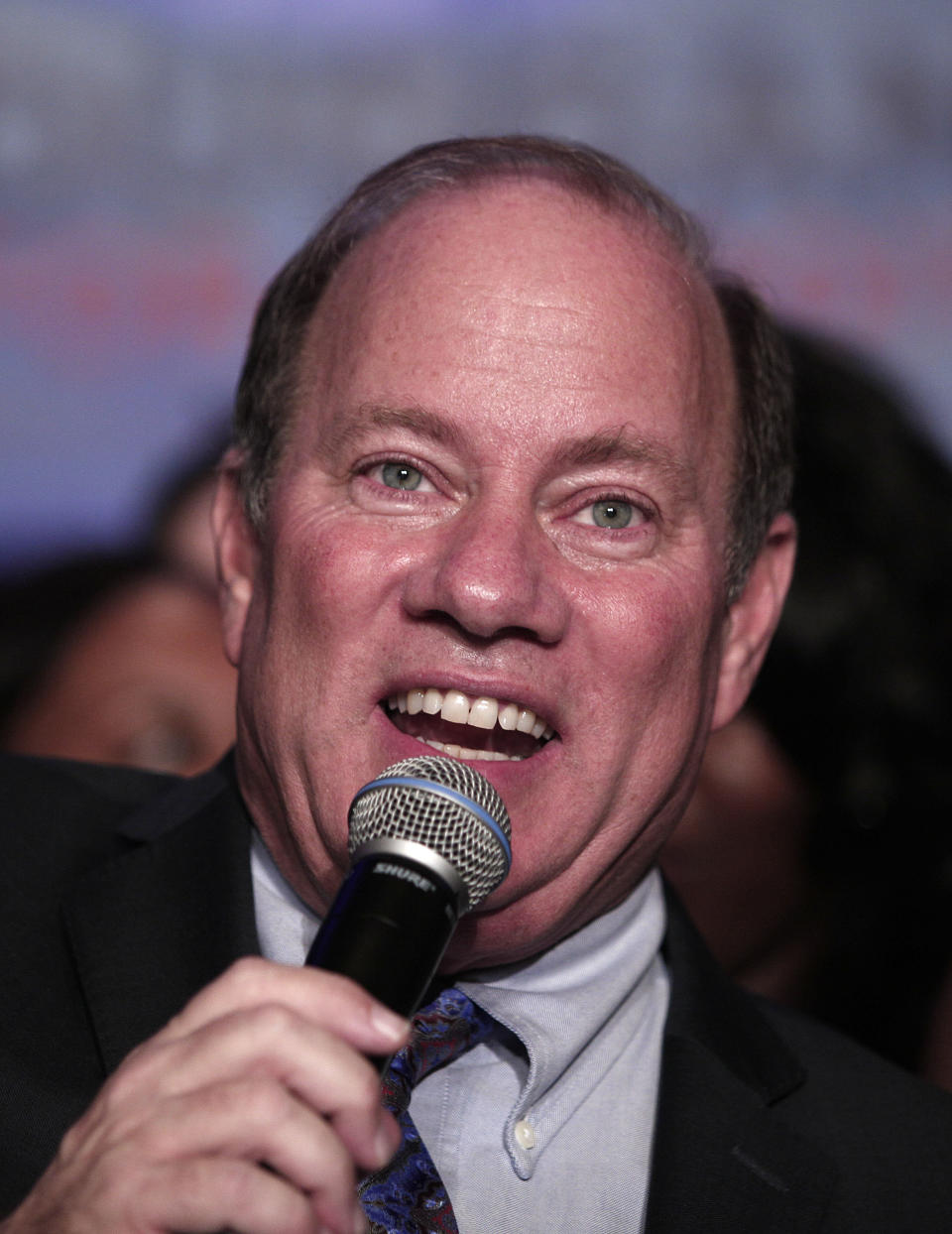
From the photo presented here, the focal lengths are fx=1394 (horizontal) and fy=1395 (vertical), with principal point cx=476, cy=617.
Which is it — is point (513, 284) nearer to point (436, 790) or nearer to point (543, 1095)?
point (436, 790)

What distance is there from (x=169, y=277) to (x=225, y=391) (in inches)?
14.0

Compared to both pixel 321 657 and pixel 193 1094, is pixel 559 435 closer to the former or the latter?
pixel 321 657

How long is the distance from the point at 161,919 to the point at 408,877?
0.91m

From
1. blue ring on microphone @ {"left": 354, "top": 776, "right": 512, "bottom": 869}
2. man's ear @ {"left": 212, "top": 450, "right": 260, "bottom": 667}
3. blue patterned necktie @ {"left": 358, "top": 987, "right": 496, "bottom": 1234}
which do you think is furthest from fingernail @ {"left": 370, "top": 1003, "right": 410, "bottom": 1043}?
man's ear @ {"left": 212, "top": 450, "right": 260, "bottom": 667}

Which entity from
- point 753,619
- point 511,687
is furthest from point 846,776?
point 511,687

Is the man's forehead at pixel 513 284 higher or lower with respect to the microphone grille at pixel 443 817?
higher

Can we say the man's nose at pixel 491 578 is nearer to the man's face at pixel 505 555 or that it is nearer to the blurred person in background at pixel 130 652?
the man's face at pixel 505 555

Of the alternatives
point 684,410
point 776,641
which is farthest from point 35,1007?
→ point 776,641

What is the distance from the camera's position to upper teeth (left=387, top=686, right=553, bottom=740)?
187 cm

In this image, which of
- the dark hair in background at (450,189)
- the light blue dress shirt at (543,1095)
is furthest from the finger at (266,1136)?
the dark hair in background at (450,189)

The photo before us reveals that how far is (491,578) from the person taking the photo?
1.82 metres

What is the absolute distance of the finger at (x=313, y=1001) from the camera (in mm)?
1161

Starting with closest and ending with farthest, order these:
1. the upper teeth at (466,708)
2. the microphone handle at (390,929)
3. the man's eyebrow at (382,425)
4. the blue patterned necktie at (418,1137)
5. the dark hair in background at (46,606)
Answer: the microphone handle at (390,929), the blue patterned necktie at (418,1137), the upper teeth at (466,708), the man's eyebrow at (382,425), the dark hair in background at (46,606)

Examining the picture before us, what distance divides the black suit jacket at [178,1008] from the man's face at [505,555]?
0.56ft
